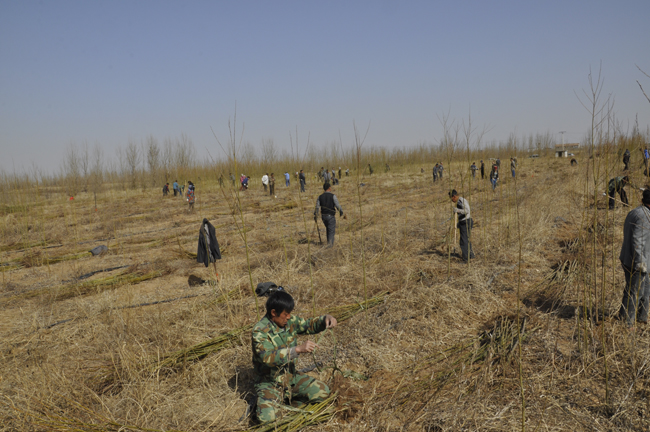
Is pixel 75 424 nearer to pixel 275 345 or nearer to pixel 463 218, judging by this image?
pixel 275 345

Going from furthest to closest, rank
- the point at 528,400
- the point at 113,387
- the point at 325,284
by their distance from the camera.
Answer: the point at 325,284
the point at 113,387
the point at 528,400

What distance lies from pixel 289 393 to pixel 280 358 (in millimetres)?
332

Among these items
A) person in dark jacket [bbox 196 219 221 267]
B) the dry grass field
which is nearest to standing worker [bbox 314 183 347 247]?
the dry grass field

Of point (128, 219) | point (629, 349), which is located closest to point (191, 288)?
point (629, 349)

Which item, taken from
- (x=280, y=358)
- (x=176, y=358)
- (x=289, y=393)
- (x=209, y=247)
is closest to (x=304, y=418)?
(x=289, y=393)

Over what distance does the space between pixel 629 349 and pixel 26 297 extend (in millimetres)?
7255

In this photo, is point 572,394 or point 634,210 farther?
point 634,210

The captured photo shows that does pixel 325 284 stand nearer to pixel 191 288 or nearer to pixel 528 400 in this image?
pixel 191 288

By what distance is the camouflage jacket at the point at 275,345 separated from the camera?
2.45 meters

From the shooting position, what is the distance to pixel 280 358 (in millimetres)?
2432

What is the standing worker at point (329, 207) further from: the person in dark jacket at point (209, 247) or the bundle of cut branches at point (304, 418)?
the bundle of cut branches at point (304, 418)

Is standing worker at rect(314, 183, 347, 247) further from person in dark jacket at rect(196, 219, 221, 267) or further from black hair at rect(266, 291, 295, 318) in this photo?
black hair at rect(266, 291, 295, 318)

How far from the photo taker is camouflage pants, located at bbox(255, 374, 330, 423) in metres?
2.44

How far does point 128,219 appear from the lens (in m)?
13.5
